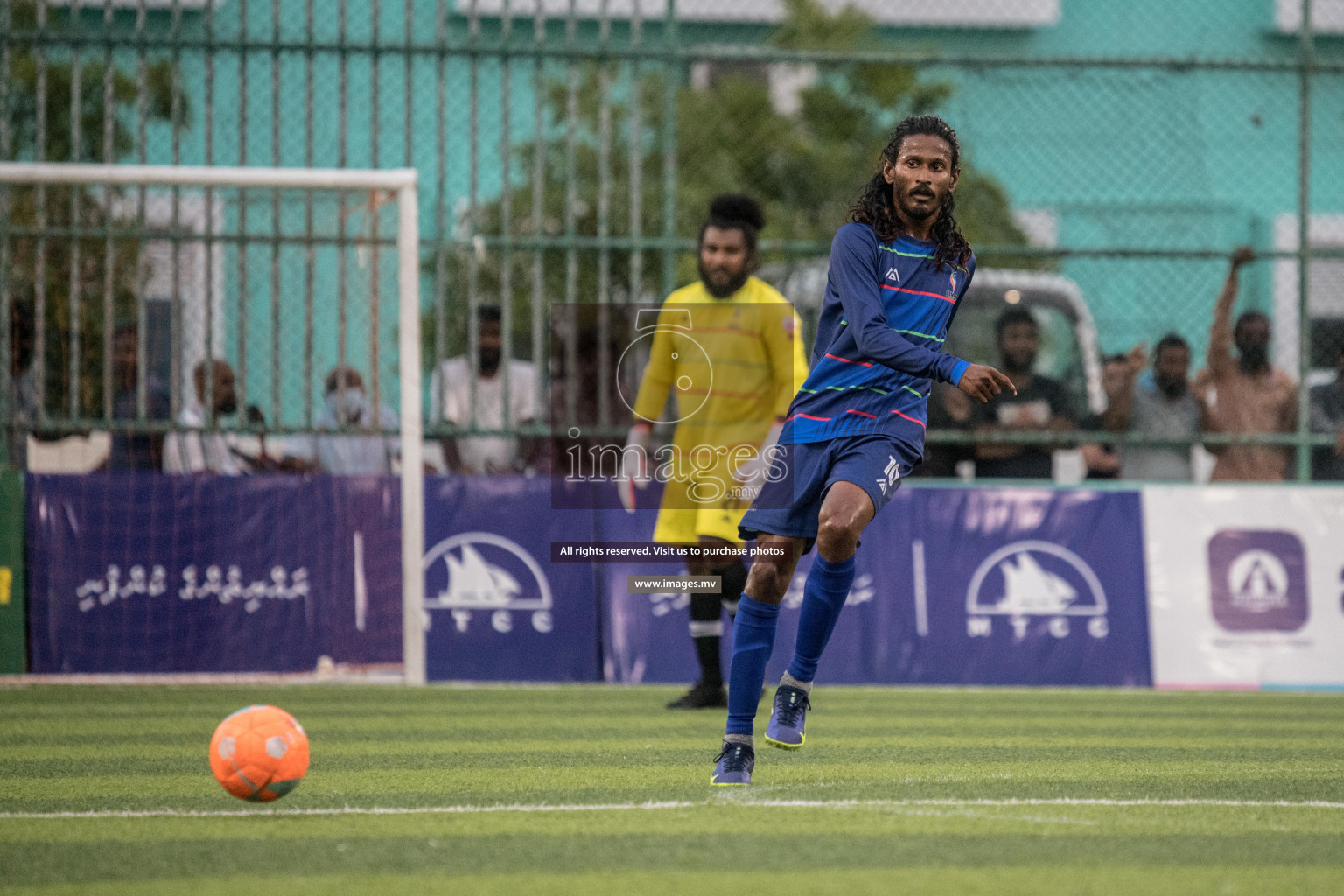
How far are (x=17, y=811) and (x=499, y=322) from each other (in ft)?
18.7

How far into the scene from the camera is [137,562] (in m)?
9.34

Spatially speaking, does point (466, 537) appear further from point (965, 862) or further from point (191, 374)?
point (965, 862)

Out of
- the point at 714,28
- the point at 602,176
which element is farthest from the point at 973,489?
the point at 714,28

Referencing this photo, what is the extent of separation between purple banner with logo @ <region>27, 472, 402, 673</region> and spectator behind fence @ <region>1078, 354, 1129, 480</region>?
4.36m

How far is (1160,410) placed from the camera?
10242 mm

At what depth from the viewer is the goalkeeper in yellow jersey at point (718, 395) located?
25.8ft

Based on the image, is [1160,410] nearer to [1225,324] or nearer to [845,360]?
[1225,324]

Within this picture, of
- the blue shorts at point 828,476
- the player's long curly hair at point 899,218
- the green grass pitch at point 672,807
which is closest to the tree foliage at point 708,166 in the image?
the green grass pitch at point 672,807

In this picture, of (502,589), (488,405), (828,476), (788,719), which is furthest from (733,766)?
(488,405)

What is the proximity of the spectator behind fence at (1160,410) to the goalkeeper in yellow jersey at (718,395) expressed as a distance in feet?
10.3

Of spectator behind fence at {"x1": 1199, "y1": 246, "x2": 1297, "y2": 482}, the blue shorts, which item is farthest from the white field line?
spectator behind fence at {"x1": 1199, "y1": 246, "x2": 1297, "y2": 482}

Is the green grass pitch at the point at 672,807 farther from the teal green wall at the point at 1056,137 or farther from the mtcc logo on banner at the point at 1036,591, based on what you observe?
the teal green wall at the point at 1056,137

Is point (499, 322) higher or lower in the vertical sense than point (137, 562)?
higher

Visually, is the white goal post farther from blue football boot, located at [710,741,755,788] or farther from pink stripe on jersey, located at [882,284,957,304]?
pink stripe on jersey, located at [882,284,957,304]
